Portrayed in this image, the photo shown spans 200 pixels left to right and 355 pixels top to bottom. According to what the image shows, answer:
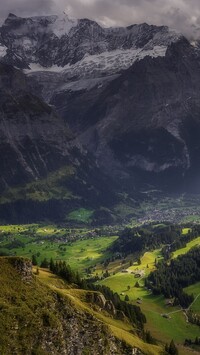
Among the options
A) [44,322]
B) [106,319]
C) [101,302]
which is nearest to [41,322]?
[44,322]

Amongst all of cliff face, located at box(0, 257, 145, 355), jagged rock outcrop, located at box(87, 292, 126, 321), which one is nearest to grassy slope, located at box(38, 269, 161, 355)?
jagged rock outcrop, located at box(87, 292, 126, 321)

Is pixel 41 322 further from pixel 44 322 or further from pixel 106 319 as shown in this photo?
pixel 106 319

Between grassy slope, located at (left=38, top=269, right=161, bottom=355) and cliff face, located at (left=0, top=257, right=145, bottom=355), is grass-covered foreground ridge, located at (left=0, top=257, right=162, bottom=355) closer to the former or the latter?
cliff face, located at (left=0, top=257, right=145, bottom=355)

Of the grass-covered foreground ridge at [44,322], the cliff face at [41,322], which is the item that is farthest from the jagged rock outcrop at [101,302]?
the cliff face at [41,322]

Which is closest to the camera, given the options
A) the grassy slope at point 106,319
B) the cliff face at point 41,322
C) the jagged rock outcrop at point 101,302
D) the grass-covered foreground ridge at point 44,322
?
the cliff face at point 41,322

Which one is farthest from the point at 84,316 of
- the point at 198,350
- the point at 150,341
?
the point at 198,350

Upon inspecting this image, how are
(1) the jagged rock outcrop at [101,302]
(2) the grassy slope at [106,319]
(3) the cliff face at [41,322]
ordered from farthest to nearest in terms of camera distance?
(1) the jagged rock outcrop at [101,302] → (2) the grassy slope at [106,319] → (3) the cliff face at [41,322]

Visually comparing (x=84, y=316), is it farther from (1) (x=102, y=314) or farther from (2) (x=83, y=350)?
(1) (x=102, y=314)

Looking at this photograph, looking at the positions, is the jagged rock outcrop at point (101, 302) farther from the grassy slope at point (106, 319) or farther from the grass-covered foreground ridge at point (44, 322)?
the grass-covered foreground ridge at point (44, 322)
